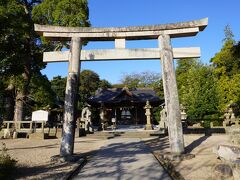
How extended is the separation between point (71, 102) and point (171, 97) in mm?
3240

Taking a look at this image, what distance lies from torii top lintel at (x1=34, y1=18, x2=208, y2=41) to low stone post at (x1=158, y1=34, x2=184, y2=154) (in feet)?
0.98

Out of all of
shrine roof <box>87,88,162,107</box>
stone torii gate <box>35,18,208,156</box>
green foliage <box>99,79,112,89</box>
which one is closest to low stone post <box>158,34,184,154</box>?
stone torii gate <box>35,18,208,156</box>

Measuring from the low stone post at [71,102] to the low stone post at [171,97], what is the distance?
2.91m

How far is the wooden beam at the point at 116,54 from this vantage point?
8.34 metres

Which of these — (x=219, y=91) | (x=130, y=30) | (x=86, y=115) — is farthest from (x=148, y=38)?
(x=219, y=91)

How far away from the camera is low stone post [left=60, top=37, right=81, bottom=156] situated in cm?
762

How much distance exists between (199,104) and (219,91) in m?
3.31

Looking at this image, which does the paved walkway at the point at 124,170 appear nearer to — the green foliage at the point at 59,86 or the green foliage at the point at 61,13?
the green foliage at the point at 61,13

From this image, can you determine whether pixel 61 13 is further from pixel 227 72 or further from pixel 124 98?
pixel 227 72

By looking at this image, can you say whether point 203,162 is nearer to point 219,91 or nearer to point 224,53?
point 219,91

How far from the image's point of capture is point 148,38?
8688mm

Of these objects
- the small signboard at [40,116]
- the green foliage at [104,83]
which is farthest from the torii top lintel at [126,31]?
the green foliage at [104,83]

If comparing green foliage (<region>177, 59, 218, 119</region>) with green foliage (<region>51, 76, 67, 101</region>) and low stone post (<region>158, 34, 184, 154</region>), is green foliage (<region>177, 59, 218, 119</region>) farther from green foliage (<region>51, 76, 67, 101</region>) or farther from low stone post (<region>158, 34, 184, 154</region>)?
green foliage (<region>51, 76, 67, 101</region>)

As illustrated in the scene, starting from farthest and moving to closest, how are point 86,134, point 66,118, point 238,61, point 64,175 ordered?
point 238,61 < point 86,134 < point 66,118 < point 64,175
